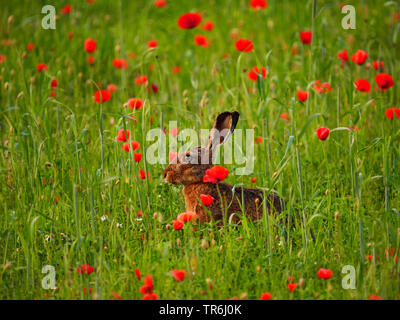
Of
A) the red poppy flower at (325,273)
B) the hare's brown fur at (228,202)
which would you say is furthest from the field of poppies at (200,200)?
the hare's brown fur at (228,202)

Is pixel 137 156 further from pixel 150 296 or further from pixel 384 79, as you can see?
pixel 384 79

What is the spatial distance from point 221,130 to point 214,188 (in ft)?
1.39

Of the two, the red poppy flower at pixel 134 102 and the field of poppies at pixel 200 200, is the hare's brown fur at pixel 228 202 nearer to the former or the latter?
the field of poppies at pixel 200 200

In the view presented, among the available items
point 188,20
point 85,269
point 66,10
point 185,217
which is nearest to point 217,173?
point 185,217

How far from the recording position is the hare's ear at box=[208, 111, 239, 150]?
3.92 meters

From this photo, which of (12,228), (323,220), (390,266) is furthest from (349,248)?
(12,228)

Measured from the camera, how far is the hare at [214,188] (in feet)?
12.8

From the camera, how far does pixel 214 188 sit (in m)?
4.05

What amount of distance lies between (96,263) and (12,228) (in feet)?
2.25

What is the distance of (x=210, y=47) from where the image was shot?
705 cm

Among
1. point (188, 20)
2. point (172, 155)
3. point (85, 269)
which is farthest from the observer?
point (188, 20)

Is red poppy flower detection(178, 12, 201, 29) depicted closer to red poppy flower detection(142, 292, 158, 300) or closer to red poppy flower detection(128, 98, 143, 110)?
red poppy flower detection(128, 98, 143, 110)

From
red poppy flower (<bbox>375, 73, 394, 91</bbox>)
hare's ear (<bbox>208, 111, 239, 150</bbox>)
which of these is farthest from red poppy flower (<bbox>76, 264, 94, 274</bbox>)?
red poppy flower (<bbox>375, 73, 394, 91</bbox>)
